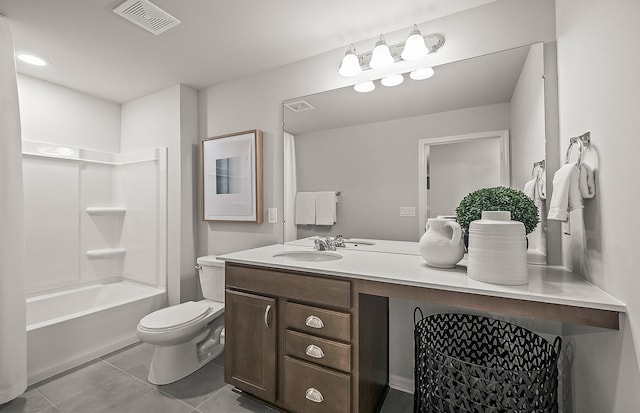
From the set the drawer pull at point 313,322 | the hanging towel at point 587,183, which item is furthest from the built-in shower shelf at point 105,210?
the hanging towel at point 587,183

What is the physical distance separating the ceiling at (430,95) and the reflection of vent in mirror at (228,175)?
0.71 m

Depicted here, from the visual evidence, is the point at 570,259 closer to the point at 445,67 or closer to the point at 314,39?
the point at 445,67

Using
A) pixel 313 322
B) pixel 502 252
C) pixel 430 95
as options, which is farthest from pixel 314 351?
pixel 430 95

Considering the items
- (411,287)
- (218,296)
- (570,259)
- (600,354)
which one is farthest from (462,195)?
(218,296)

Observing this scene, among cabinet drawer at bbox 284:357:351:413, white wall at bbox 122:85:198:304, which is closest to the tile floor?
cabinet drawer at bbox 284:357:351:413

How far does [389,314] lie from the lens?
1.79m

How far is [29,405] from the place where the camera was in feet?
5.50

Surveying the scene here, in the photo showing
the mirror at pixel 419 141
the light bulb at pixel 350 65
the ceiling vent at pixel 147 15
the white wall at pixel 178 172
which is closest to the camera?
the mirror at pixel 419 141

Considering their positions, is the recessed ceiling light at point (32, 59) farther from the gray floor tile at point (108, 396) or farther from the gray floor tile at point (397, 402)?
the gray floor tile at point (397, 402)

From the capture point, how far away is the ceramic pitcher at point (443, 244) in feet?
4.24

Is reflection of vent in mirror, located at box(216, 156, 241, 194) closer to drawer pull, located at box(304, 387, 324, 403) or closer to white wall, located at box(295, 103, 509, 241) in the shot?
white wall, located at box(295, 103, 509, 241)

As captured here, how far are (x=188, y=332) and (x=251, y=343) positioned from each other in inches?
23.5

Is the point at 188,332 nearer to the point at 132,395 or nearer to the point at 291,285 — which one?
the point at 132,395

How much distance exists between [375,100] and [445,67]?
→ 428 mm
